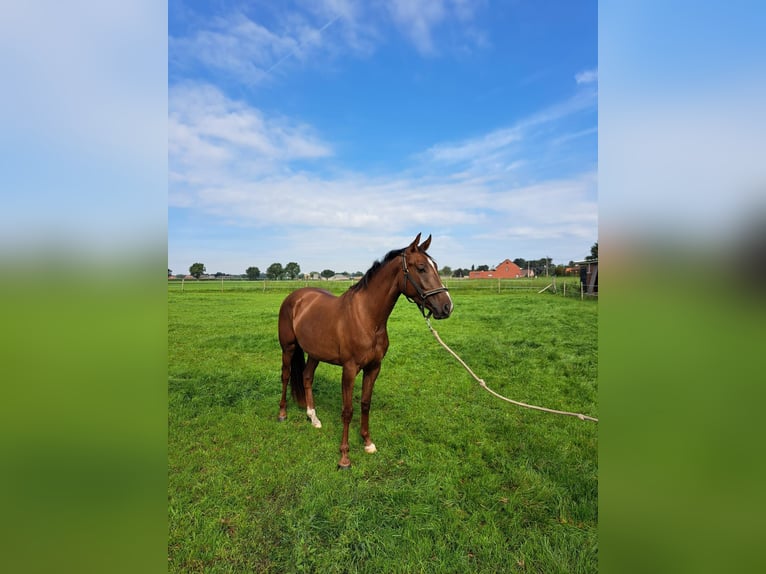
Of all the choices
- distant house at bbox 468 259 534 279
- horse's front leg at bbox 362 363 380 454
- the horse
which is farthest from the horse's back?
distant house at bbox 468 259 534 279

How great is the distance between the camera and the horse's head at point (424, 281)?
3454 mm

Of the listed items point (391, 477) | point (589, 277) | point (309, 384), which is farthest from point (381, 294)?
point (589, 277)

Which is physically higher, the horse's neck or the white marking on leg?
the horse's neck

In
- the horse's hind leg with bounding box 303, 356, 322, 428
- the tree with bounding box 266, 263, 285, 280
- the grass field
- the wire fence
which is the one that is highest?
the tree with bounding box 266, 263, 285, 280

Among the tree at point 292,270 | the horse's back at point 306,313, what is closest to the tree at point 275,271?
the tree at point 292,270

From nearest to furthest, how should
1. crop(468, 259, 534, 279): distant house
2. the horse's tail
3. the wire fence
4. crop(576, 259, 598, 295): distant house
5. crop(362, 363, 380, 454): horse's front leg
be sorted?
crop(362, 363, 380, 454): horse's front leg
the horse's tail
crop(576, 259, 598, 295): distant house
the wire fence
crop(468, 259, 534, 279): distant house

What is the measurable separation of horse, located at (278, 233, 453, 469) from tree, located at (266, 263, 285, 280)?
32971mm

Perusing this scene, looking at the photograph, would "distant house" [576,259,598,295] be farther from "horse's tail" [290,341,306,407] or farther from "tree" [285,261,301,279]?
"tree" [285,261,301,279]

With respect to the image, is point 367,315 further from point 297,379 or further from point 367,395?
point 297,379

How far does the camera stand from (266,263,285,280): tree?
35.8m

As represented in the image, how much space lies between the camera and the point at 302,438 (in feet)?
14.3

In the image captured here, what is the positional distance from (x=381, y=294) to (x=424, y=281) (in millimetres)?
556
